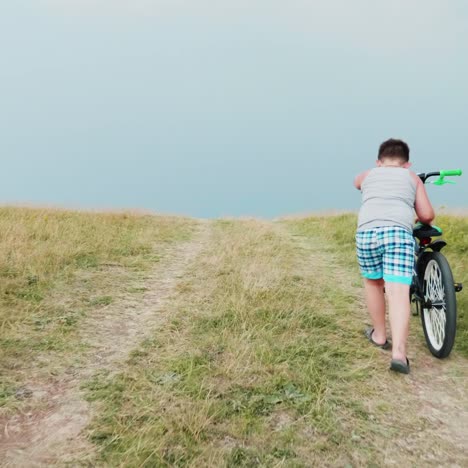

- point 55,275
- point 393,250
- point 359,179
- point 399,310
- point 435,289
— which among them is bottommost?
point 399,310

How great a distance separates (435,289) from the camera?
13.4 ft

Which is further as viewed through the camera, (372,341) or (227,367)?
(372,341)

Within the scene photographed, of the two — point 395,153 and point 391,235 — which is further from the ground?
point 395,153

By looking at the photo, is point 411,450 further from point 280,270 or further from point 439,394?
point 280,270

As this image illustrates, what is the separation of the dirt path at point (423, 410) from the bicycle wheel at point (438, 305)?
0.14m

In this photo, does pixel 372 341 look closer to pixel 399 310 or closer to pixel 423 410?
pixel 399 310

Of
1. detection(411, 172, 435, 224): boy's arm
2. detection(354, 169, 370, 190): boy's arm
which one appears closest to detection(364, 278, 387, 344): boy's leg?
detection(411, 172, 435, 224): boy's arm

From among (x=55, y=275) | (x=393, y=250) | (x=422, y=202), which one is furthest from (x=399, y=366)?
(x=55, y=275)

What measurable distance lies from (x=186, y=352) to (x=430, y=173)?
2.91 meters

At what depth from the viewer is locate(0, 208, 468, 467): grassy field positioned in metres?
2.49

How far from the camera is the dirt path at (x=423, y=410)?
100 inches

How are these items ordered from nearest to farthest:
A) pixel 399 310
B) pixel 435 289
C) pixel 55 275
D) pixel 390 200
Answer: pixel 399 310
pixel 390 200
pixel 435 289
pixel 55 275

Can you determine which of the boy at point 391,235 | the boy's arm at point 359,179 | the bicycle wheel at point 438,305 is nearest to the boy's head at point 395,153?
the boy at point 391,235

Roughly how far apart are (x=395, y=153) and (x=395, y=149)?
4 centimetres
